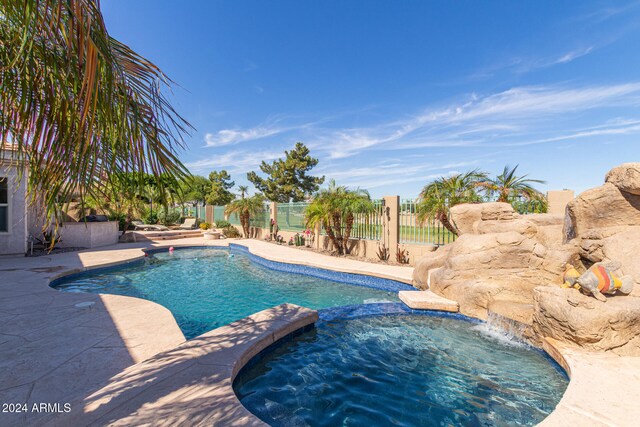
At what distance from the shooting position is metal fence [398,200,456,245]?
32.9 ft

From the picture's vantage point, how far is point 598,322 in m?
3.91

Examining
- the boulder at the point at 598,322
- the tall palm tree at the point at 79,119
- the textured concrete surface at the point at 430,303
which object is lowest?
the textured concrete surface at the point at 430,303

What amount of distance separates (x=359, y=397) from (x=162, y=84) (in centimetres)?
385

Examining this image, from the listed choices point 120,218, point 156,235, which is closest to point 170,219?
point 120,218

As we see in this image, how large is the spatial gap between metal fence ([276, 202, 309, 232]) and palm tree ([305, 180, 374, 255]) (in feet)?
9.41

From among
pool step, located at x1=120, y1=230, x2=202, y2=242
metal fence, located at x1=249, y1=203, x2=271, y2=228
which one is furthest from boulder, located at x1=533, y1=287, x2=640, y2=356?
pool step, located at x1=120, y1=230, x2=202, y2=242

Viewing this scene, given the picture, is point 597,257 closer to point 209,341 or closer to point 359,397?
point 359,397

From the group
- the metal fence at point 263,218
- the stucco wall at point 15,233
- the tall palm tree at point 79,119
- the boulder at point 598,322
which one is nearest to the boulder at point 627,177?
the boulder at point 598,322

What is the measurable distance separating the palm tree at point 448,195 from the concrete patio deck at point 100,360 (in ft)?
18.2

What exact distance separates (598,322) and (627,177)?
2.98m

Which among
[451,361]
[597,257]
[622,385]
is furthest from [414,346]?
[597,257]

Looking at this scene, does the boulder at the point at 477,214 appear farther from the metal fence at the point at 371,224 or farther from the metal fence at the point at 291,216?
the metal fence at the point at 291,216

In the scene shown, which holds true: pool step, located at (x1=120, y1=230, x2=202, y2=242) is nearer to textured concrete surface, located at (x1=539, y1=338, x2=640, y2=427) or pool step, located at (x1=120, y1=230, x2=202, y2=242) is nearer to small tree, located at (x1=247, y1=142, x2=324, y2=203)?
textured concrete surface, located at (x1=539, y1=338, x2=640, y2=427)

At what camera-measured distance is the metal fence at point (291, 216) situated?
15.8 m
